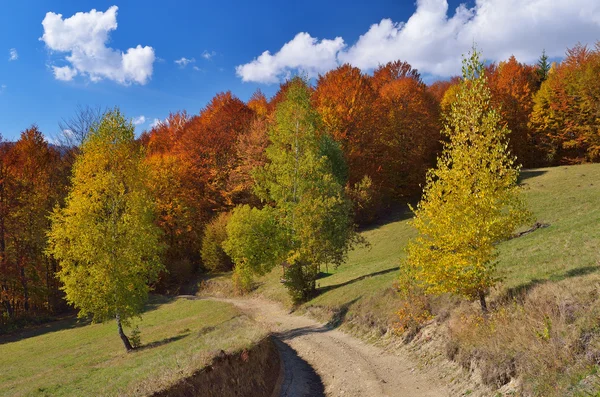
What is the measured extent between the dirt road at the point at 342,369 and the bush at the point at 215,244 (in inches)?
1040

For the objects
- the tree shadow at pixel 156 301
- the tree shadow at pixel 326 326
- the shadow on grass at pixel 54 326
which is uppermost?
the shadow on grass at pixel 54 326

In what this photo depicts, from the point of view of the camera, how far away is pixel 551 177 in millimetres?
46688

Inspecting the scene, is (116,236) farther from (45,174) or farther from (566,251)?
(45,174)

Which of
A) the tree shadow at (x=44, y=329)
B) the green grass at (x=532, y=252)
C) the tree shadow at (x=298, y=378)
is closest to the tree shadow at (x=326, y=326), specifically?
the green grass at (x=532, y=252)

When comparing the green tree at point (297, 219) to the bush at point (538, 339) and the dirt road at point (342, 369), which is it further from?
the bush at point (538, 339)

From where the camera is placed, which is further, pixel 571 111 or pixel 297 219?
pixel 571 111

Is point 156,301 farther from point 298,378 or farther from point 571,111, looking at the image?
point 571,111

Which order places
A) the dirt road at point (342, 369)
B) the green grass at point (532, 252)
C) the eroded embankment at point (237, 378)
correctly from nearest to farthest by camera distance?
1. the eroded embankment at point (237, 378)
2. the dirt road at point (342, 369)
3. the green grass at point (532, 252)

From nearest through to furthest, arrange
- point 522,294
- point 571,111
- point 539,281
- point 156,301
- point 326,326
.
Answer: point 522,294 → point 539,281 → point 326,326 → point 156,301 → point 571,111

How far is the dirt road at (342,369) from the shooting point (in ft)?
43.2

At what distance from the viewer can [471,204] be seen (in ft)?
42.0

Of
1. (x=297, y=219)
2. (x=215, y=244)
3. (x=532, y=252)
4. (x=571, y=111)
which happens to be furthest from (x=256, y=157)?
(x=571, y=111)

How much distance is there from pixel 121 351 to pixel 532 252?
2478cm

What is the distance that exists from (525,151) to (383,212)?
28896mm
